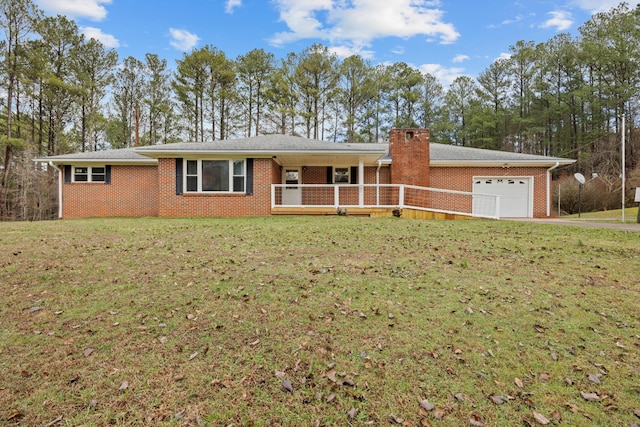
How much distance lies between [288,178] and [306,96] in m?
16.1

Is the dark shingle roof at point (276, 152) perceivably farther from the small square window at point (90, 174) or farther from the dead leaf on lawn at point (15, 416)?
the dead leaf on lawn at point (15, 416)

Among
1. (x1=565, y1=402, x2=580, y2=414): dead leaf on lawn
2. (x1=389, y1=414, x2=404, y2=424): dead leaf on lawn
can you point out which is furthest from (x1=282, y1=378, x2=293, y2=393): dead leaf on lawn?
(x1=565, y1=402, x2=580, y2=414): dead leaf on lawn

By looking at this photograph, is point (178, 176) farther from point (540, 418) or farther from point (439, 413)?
point (540, 418)

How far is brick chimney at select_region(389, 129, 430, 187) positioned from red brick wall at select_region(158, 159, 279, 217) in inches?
222

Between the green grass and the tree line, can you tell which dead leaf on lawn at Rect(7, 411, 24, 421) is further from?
the tree line

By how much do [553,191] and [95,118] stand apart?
3374cm

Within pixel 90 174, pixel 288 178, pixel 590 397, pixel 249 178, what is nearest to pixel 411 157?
pixel 288 178

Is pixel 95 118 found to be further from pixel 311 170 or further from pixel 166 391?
pixel 166 391

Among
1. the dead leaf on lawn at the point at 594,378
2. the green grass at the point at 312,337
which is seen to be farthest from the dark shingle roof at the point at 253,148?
the dead leaf on lawn at the point at 594,378

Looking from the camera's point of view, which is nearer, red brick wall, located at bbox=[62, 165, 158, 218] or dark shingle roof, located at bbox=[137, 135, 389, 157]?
dark shingle roof, located at bbox=[137, 135, 389, 157]

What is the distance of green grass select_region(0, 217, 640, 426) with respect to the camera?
2.48m

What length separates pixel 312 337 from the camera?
3.35 meters

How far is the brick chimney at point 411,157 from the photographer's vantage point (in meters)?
14.6

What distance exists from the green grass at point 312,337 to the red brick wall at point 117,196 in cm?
917
